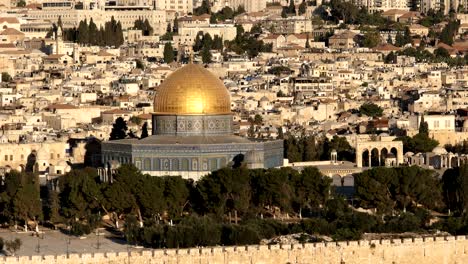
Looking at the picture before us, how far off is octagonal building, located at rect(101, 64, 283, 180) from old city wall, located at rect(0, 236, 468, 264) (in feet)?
35.3

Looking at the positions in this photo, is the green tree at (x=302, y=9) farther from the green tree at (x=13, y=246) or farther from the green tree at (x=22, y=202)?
the green tree at (x=13, y=246)

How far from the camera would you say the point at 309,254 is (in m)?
46.2

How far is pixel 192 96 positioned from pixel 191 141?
3.95ft

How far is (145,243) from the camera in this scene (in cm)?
Result: 4816

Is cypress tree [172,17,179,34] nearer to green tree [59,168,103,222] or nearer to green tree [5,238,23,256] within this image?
green tree [59,168,103,222]

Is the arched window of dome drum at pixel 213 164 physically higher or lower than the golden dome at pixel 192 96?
lower

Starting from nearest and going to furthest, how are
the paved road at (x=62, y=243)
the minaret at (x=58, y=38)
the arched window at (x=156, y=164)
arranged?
the paved road at (x=62, y=243)
the arched window at (x=156, y=164)
the minaret at (x=58, y=38)

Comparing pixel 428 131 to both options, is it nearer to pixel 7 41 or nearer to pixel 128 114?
pixel 128 114

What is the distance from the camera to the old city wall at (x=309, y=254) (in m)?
45.1

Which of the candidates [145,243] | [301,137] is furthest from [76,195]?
[301,137]

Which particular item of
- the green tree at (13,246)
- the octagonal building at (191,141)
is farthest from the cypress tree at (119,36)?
the green tree at (13,246)

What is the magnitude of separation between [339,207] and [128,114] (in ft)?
104

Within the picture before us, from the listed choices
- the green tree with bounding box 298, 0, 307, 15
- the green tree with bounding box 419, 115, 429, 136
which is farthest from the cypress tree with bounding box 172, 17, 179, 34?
the green tree with bounding box 419, 115, 429, 136

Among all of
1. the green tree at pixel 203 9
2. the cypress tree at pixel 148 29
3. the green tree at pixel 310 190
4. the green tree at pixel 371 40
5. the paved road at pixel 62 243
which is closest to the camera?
the paved road at pixel 62 243
